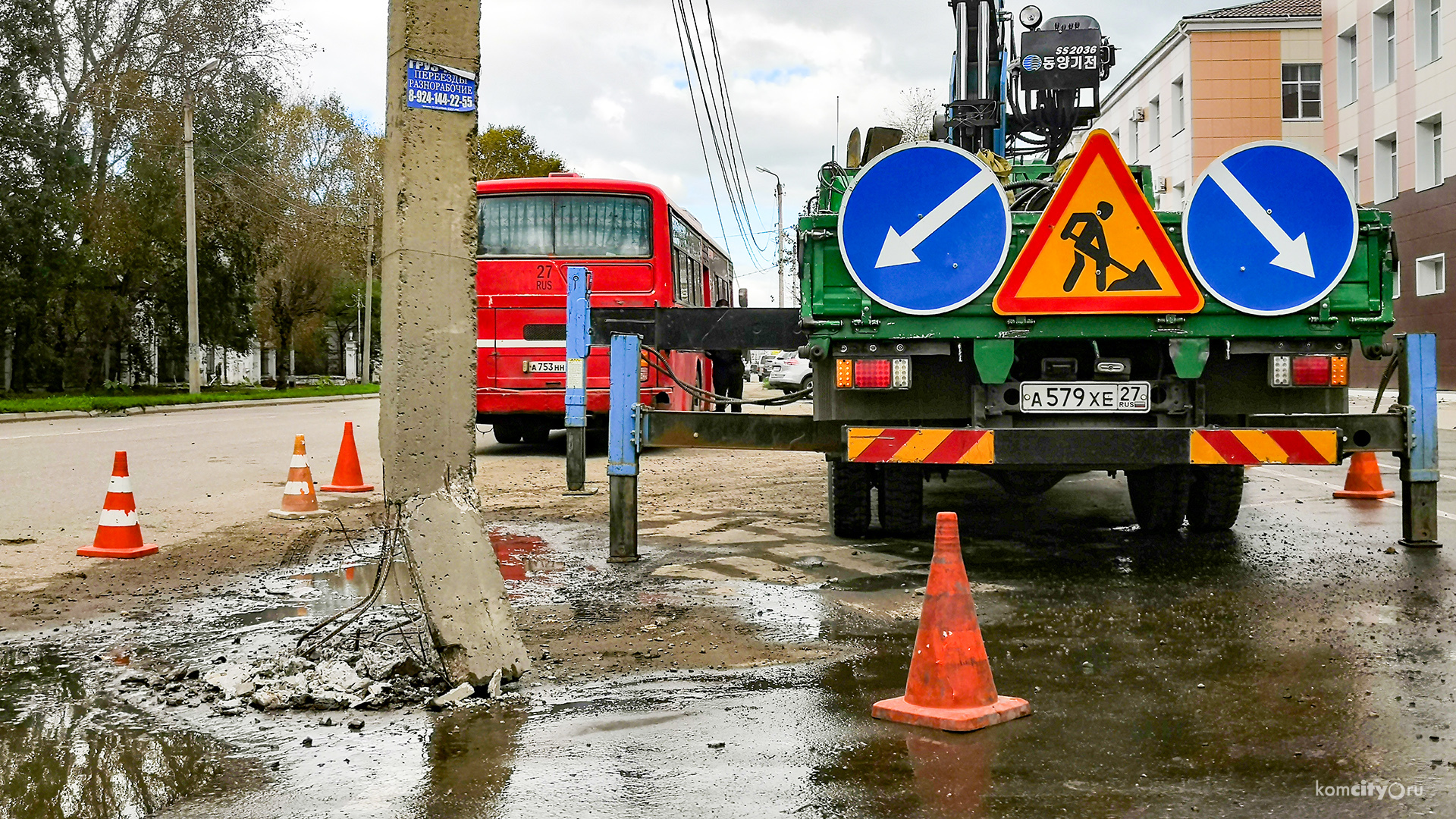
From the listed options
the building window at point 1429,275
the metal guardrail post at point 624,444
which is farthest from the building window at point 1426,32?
the metal guardrail post at point 624,444

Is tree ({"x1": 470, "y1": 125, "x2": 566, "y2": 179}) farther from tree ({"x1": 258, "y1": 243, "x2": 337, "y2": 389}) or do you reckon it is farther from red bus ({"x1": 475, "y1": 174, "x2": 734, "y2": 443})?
red bus ({"x1": 475, "y1": 174, "x2": 734, "y2": 443})

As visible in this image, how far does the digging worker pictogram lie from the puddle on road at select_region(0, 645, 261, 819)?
441 cm

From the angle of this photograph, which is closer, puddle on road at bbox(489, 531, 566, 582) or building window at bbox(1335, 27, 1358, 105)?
puddle on road at bbox(489, 531, 566, 582)

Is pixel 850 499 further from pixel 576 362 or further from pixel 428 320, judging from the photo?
pixel 428 320

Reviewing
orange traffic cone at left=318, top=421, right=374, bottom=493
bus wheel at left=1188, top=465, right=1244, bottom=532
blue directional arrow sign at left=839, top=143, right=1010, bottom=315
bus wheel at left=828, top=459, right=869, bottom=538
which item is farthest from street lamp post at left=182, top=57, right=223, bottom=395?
blue directional arrow sign at left=839, top=143, right=1010, bottom=315

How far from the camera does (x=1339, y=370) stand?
651cm

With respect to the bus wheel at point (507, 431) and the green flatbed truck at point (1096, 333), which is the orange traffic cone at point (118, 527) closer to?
the green flatbed truck at point (1096, 333)

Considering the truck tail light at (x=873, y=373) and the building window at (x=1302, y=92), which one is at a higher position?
the building window at (x=1302, y=92)

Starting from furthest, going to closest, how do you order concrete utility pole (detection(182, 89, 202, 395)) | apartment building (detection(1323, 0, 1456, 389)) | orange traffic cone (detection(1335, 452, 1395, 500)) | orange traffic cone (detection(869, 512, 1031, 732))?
1. concrete utility pole (detection(182, 89, 202, 395))
2. apartment building (detection(1323, 0, 1456, 389))
3. orange traffic cone (detection(1335, 452, 1395, 500))
4. orange traffic cone (detection(869, 512, 1031, 732))

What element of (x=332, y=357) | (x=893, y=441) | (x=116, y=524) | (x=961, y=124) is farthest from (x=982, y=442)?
(x=332, y=357)

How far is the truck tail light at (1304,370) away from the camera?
6.47 meters

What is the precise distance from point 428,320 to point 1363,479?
27.2ft

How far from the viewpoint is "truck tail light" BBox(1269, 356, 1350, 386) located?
6469mm

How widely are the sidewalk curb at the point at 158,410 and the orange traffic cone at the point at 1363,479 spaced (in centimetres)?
2144
